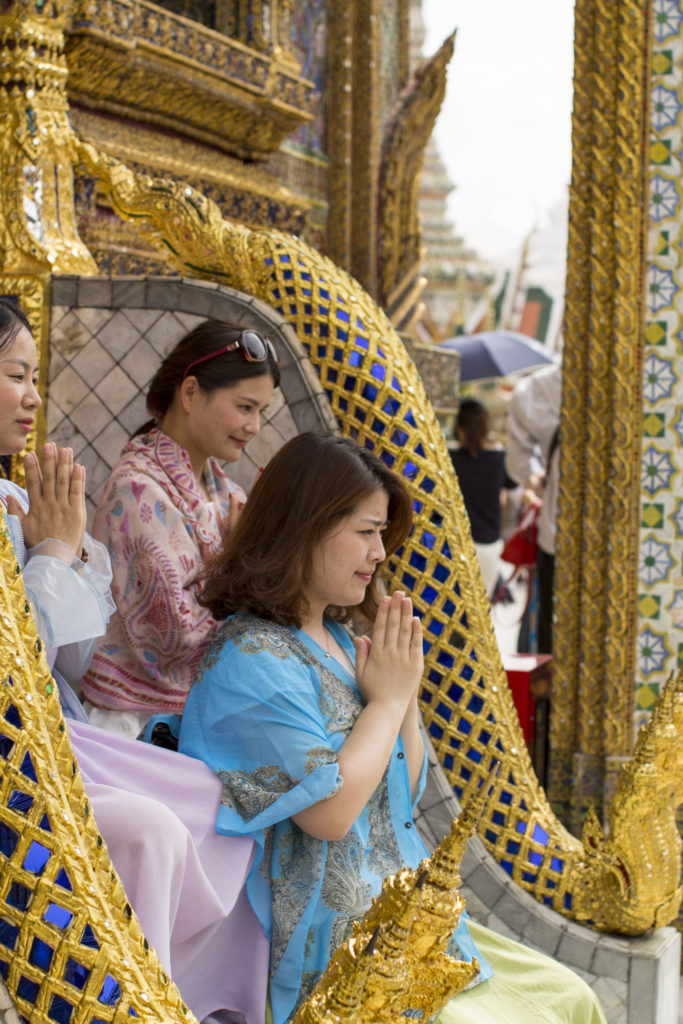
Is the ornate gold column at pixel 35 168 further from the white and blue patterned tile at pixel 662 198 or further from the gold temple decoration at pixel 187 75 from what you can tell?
the white and blue patterned tile at pixel 662 198

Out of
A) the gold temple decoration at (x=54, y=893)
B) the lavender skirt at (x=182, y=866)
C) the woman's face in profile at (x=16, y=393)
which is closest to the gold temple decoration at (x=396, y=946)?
the gold temple decoration at (x=54, y=893)

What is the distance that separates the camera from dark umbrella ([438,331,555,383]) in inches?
338

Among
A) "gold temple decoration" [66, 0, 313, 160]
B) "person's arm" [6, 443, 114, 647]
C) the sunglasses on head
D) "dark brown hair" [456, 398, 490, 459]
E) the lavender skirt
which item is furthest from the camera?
"dark brown hair" [456, 398, 490, 459]

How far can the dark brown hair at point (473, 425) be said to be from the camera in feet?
20.5

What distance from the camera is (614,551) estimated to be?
3734mm

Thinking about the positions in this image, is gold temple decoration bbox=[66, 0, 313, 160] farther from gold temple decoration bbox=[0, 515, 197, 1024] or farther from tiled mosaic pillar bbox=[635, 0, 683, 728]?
gold temple decoration bbox=[0, 515, 197, 1024]

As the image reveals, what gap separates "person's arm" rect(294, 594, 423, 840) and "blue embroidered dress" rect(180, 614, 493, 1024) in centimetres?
3

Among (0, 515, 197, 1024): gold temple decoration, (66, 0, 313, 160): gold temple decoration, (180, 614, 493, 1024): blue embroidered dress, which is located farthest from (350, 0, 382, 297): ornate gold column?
(0, 515, 197, 1024): gold temple decoration

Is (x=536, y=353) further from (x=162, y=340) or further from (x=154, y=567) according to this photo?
(x=154, y=567)

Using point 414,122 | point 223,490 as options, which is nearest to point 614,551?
point 223,490

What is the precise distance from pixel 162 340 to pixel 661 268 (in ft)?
5.60

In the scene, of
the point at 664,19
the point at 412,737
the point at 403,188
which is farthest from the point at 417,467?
the point at 403,188

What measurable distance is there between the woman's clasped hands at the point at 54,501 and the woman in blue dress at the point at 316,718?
0.95 ft

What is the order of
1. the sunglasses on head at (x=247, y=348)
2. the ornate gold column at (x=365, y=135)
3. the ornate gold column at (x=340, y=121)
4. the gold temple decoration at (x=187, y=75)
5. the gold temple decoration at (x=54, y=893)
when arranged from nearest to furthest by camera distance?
1. the gold temple decoration at (x=54, y=893)
2. the sunglasses on head at (x=247, y=348)
3. the gold temple decoration at (x=187, y=75)
4. the ornate gold column at (x=340, y=121)
5. the ornate gold column at (x=365, y=135)
